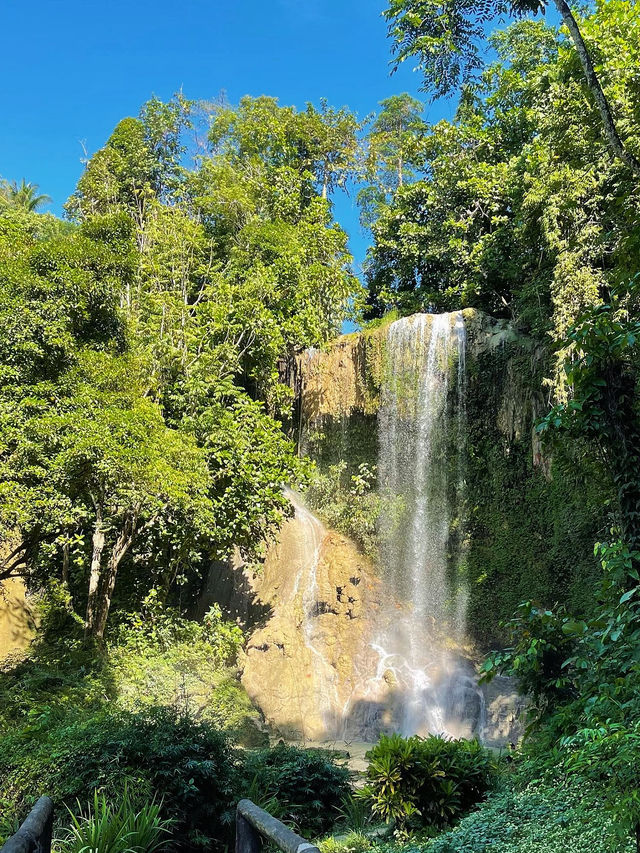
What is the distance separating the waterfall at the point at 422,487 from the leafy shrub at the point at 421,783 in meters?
7.18

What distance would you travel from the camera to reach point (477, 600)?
44.1ft

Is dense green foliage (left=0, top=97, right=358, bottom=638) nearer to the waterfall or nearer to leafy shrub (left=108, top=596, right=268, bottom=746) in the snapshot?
leafy shrub (left=108, top=596, right=268, bottom=746)

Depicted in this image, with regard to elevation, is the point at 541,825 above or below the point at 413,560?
below

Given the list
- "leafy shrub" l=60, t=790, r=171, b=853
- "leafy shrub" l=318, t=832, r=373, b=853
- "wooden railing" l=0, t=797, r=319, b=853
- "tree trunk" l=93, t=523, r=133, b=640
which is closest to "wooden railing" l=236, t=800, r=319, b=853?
"wooden railing" l=0, t=797, r=319, b=853

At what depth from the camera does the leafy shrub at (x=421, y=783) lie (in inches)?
212

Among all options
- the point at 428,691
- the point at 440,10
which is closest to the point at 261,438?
the point at 428,691

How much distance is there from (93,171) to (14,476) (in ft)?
41.9

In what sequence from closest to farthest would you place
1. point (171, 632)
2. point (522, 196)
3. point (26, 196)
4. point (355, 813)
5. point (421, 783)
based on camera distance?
point (421, 783) < point (355, 813) < point (171, 632) < point (522, 196) < point (26, 196)

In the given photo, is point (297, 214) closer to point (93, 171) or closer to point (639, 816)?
point (93, 171)

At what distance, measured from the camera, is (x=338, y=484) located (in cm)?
1586

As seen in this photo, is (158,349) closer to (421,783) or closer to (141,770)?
(141,770)

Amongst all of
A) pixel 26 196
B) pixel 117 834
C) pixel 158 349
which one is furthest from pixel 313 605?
pixel 26 196

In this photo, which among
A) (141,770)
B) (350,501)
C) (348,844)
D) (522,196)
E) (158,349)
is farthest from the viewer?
(522,196)

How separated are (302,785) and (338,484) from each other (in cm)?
964
